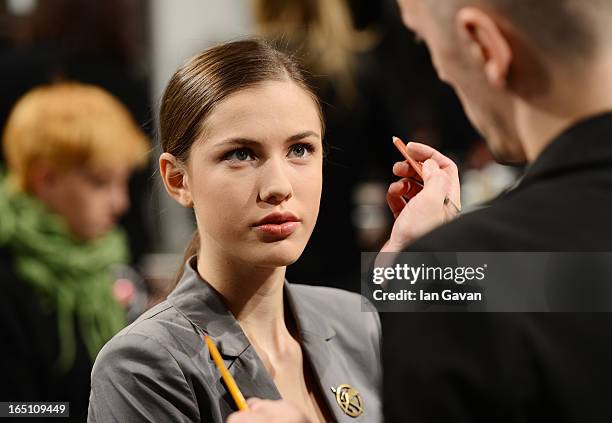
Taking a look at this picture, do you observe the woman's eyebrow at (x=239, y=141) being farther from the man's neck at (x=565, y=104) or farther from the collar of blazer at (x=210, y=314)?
the man's neck at (x=565, y=104)

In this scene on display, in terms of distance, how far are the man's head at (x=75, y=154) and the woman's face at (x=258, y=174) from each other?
0.85m

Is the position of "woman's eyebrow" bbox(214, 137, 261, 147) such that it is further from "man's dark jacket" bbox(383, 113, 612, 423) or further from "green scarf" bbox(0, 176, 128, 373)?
"green scarf" bbox(0, 176, 128, 373)

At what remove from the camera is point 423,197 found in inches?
31.8

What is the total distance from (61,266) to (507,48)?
126cm

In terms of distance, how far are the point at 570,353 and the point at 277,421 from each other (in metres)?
0.23

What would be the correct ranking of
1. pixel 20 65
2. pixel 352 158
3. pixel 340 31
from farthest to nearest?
pixel 20 65 → pixel 340 31 → pixel 352 158

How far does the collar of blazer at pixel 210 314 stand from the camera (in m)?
0.89

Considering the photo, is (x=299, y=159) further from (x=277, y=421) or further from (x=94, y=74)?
(x=94, y=74)

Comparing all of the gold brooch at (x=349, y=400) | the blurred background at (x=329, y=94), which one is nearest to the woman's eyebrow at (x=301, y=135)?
the blurred background at (x=329, y=94)

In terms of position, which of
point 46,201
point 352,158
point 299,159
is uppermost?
point 299,159

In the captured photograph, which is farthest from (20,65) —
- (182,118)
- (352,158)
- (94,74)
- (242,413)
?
(242,413)

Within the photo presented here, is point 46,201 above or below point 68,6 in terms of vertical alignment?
below

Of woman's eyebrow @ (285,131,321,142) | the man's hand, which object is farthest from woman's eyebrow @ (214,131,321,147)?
the man's hand

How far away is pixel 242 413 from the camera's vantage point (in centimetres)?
74
